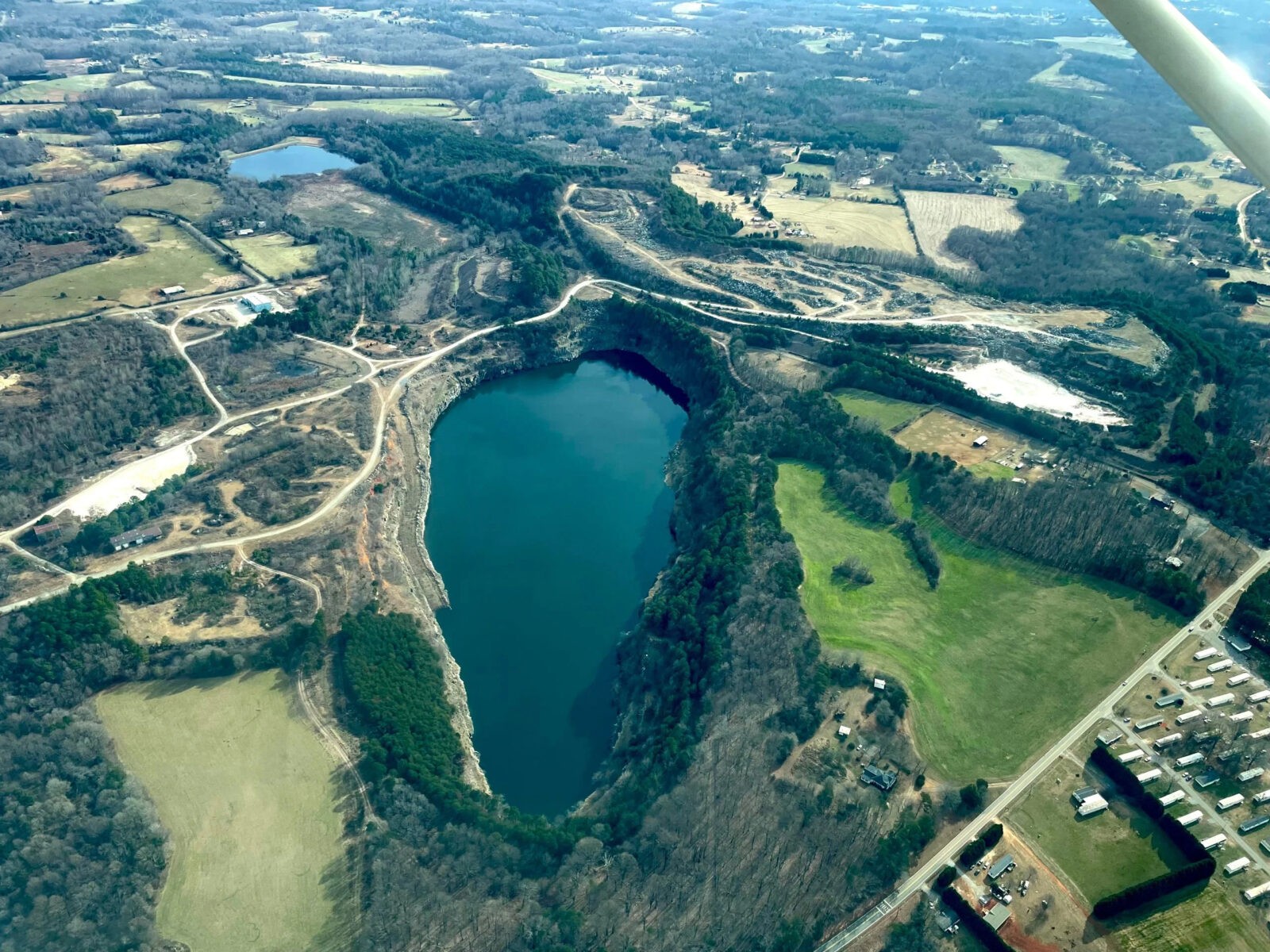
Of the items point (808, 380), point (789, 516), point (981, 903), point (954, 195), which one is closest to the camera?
point (981, 903)

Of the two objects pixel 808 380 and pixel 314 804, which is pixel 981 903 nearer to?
pixel 314 804

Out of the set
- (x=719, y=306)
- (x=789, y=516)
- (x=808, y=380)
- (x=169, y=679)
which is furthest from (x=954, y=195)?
(x=169, y=679)

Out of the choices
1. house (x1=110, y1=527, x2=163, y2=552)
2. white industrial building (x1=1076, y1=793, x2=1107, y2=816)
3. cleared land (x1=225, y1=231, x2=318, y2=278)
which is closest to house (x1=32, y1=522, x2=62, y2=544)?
house (x1=110, y1=527, x2=163, y2=552)

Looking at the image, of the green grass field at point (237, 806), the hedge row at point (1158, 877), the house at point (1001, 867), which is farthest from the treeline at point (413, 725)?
the hedge row at point (1158, 877)

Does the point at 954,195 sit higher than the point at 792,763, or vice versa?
the point at 954,195

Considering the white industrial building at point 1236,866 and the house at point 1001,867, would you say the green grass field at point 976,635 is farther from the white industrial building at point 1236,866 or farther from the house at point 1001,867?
the white industrial building at point 1236,866
